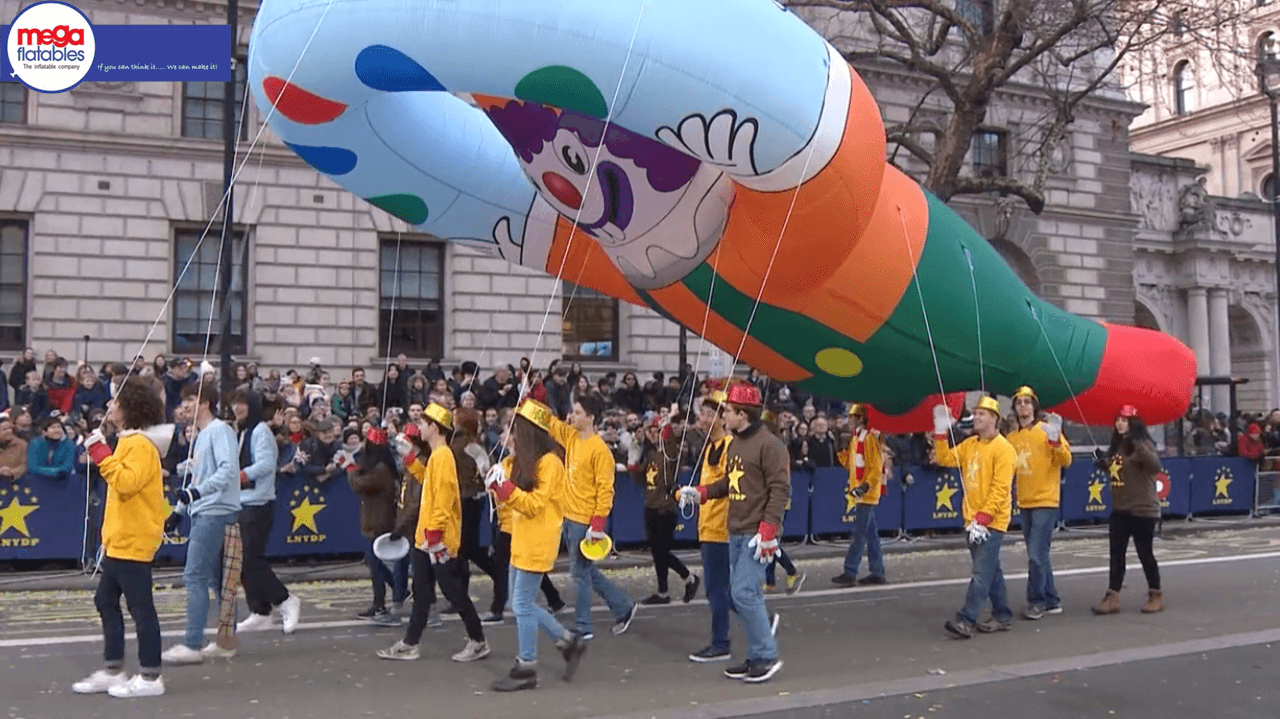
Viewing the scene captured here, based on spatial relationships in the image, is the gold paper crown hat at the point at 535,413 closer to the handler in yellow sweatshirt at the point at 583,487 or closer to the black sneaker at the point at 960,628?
the handler in yellow sweatshirt at the point at 583,487

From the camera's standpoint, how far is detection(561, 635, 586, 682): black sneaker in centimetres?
757

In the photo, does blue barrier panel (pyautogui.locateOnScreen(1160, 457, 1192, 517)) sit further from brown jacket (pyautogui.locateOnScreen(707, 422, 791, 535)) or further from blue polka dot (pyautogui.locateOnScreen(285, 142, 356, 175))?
blue polka dot (pyautogui.locateOnScreen(285, 142, 356, 175))

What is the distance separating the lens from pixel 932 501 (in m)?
17.6

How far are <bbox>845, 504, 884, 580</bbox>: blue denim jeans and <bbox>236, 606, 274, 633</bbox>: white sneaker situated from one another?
223 inches

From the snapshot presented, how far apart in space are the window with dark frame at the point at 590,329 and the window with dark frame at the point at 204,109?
705 cm

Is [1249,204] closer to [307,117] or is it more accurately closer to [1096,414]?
[1096,414]

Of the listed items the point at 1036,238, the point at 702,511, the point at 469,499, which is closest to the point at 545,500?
the point at 702,511

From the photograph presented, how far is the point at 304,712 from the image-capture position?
680 cm

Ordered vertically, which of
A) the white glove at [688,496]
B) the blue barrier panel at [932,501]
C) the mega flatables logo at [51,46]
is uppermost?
the mega flatables logo at [51,46]

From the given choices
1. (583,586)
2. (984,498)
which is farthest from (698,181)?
(984,498)

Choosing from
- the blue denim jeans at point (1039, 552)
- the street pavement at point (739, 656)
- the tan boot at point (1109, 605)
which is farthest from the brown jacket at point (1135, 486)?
the street pavement at point (739, 656)

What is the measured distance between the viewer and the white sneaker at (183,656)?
812 cm

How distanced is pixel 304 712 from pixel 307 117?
372cm

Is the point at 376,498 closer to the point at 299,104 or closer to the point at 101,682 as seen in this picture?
the point at 101,682
